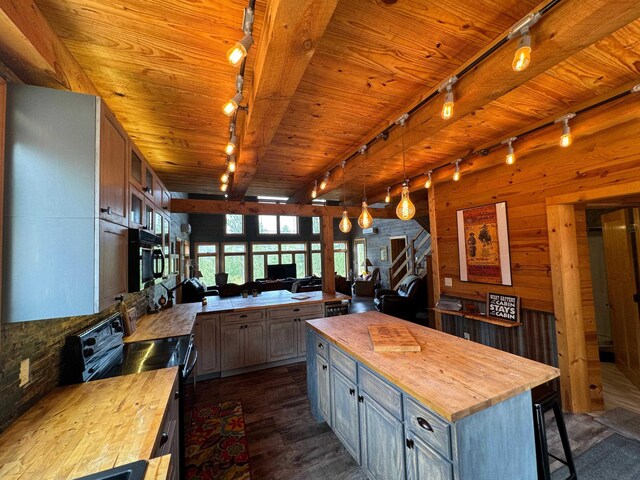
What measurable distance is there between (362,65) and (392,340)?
1.71m

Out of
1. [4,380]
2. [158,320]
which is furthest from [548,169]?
[158,320]

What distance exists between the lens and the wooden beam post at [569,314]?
2395 millimetres

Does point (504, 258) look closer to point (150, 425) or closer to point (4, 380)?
point (150, 425)

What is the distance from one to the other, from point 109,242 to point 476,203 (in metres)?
3.60

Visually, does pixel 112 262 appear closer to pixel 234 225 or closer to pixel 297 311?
pixel 297 311

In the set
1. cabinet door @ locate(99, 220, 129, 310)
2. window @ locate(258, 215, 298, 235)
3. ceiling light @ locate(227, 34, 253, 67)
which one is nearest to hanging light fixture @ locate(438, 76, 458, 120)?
ceiling light @ locate(227, 34, 253, 67)

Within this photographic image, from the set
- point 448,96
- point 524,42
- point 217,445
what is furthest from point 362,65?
point 217,445

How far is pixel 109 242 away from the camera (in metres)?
1.40

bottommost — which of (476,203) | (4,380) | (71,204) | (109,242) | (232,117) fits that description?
(4,380)

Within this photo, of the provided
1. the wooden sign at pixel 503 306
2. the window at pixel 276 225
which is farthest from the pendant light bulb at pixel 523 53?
the window at pixel 276 225

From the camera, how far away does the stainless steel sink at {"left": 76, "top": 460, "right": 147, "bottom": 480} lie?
852 mm

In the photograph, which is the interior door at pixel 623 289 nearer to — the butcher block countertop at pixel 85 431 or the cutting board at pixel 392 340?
the cutting board at pixel 392 340

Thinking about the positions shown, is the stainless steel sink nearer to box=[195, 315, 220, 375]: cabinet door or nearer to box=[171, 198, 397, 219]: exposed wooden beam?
box=[195, 315, 220, 375]: cabinet door

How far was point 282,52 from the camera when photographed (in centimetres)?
109
